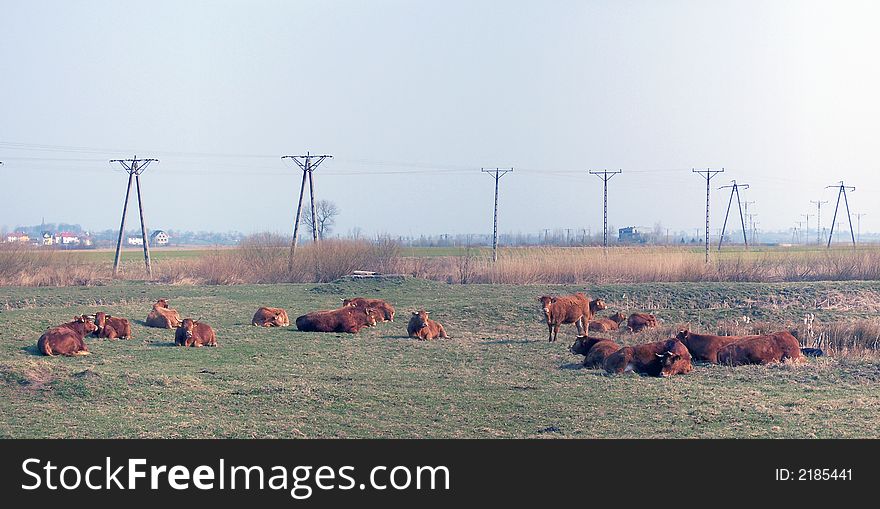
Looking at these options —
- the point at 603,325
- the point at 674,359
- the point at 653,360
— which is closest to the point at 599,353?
the point at 653,360

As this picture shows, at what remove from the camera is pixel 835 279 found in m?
40.6

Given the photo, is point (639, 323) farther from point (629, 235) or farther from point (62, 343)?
point (629, 235)

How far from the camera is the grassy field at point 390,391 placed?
10891 mm

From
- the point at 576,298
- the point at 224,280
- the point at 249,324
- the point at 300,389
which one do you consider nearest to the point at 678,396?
the point at 300,389

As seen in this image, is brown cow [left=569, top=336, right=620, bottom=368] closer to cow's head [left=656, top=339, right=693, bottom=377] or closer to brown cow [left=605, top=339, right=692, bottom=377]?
brown cow [left=605, top=339, right=692, bottom=377]

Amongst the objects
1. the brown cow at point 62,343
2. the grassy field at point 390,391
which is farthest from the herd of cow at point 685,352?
the brown cow at point 62,343

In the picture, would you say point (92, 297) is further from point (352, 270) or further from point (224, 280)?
point (352, 270)

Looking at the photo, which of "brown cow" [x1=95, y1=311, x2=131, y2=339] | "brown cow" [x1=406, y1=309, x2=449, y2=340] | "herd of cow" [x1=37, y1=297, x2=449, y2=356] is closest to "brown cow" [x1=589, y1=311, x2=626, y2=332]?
"herd of cow" [x1=37, y1=297, x2=449, y2=356]

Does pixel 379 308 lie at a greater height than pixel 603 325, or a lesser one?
greater

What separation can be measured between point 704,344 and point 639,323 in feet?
20.2

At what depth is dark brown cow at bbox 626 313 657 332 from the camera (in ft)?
71.7

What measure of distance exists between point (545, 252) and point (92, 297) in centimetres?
2005

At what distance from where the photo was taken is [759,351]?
15578 millimetres
